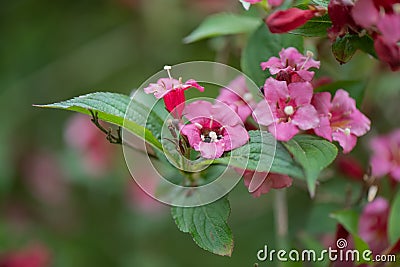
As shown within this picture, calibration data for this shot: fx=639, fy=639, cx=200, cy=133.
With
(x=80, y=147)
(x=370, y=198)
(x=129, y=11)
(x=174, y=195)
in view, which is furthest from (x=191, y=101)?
(x=129, y=11)

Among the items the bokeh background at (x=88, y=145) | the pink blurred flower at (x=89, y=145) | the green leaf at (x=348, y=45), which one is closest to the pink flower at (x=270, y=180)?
the green leaf at (x=348, y=45)

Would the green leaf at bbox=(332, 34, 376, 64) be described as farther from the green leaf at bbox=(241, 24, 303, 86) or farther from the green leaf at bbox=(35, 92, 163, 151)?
the green leaf at bbox=(35, 92, 163, 151)

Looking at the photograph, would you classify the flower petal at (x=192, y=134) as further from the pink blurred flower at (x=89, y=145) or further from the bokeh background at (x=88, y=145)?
the pink blurred flower at (x=89, y=145)

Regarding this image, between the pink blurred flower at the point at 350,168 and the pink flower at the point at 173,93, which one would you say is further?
the pink blurred flower at the point at 350,168

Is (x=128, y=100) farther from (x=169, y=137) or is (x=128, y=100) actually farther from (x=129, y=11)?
(x=129, y=11)

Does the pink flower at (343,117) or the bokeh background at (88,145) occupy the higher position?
the pink flower at (343,117)

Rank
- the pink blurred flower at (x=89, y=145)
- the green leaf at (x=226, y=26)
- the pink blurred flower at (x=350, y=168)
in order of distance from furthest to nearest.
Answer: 1. the pink blurred flower at (x=89, y=145)
2. the pink blurred flower at (x=350, y=168)
3. the green leaf at (x=226, y=26)
